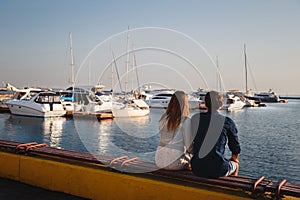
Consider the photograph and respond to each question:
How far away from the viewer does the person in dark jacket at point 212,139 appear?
3787 millimetres

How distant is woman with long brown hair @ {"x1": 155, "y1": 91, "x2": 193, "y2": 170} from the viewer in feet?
13.0

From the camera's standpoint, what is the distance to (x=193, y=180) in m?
3.86

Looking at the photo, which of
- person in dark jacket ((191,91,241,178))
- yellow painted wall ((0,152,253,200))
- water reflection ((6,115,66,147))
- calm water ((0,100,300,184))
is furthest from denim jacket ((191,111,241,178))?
water reflection ((6,115,66,147))

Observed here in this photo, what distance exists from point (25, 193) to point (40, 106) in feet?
93.9

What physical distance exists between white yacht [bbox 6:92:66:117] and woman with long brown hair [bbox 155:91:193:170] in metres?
29.9

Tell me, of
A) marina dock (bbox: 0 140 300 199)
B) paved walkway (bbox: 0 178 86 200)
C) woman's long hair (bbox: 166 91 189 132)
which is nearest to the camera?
marina dock (bbox: 0 140 300 199)

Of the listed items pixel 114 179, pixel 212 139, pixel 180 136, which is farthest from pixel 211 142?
pixel 114 179

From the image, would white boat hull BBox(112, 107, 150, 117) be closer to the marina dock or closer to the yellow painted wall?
the marina dock

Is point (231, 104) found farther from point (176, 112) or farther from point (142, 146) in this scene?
point (176, 112)

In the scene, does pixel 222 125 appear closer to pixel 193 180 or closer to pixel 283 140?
pixel 193 180

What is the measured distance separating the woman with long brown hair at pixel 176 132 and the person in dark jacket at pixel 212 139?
115 mm

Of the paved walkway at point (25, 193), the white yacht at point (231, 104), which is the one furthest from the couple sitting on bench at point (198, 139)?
the white yacht at point (231, 104)

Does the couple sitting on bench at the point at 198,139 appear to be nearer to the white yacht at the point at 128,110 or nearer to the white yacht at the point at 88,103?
the white yacht at the point at 128,110

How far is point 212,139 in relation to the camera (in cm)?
379
